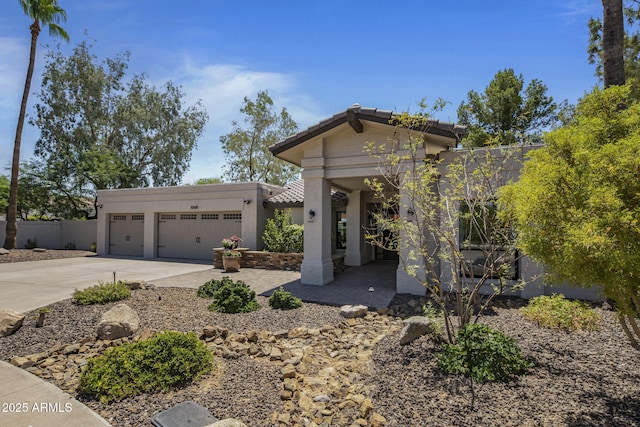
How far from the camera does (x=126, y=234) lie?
1952 cm

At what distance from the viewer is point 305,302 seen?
27.2 feet

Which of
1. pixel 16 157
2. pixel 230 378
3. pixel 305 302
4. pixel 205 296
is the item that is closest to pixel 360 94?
pixel 305 302

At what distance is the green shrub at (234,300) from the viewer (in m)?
7.32

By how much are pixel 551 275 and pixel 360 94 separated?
7395mm

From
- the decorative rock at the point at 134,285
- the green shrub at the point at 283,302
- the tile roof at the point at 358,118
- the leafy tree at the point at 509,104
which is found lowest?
the green shrub at the point at 283,302

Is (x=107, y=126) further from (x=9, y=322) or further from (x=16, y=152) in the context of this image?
(x=9, y=322)

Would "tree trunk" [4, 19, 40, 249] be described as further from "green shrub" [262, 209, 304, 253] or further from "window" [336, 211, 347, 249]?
"window" [336, 211, 347, 249]

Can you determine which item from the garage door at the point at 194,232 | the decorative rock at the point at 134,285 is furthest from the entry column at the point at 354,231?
the decorative rock at the point at 134,285

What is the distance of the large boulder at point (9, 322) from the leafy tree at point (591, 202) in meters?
8.29

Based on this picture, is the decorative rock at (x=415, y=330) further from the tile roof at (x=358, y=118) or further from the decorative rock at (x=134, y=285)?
the decorative rock at (x=134, y=285)

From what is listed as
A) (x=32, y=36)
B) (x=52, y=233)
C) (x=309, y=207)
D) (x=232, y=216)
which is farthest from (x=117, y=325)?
(x=52, y=233)

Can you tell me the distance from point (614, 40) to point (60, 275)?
17510 mm

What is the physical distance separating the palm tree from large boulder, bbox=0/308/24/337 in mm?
18141

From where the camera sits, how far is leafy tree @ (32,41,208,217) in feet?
83.2
